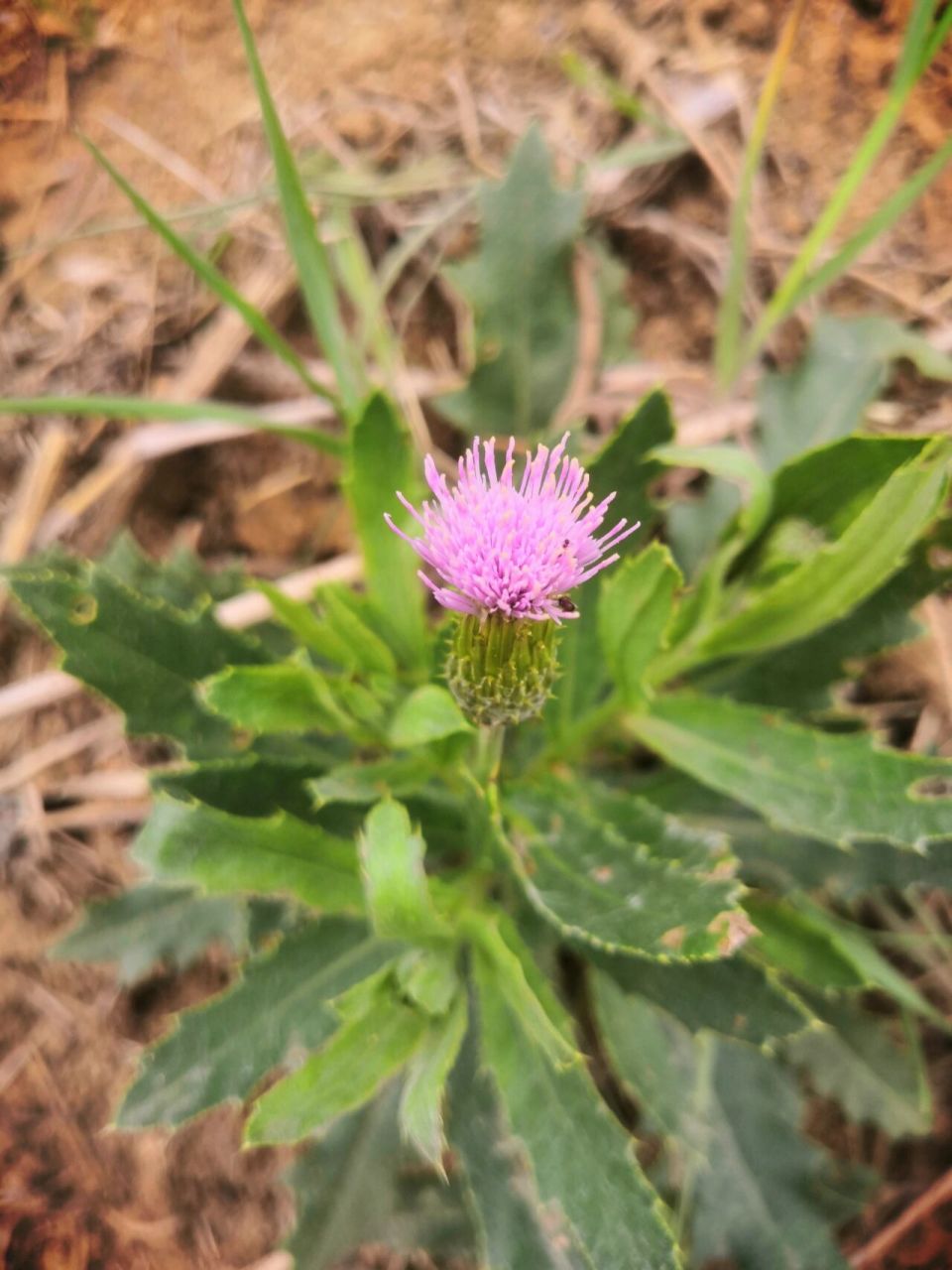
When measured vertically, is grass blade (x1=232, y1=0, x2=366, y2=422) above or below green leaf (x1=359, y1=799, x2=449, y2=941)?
above

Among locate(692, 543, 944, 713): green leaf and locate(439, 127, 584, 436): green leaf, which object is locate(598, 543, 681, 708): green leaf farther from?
locate(439, 127, 584, 436): green leaf

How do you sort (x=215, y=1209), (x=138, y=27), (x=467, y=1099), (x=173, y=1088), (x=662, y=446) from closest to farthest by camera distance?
(x=173, y=1088) < (x=662, y=446) < (x=467, y=1099) < (x=215, y=1209) < (x=138, y=27)

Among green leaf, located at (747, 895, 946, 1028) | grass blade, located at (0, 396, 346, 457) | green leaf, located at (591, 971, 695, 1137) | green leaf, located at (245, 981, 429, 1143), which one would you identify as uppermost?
grass blade, located at (0, 396, 346, 457)

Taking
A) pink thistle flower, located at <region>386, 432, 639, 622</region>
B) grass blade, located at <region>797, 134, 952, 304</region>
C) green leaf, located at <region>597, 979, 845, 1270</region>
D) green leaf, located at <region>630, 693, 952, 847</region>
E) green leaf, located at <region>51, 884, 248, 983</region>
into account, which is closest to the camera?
pink thistle flower, located at <region>386, 432, 639, 622</region>

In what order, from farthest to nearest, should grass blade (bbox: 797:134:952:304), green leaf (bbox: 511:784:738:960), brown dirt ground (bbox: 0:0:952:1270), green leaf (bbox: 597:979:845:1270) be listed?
brown dirt ground (bbox: 0:0:952:1270) < green leaf (bbox: 597:979:845:1270) < grass blade (bbox: 797:134:952:304) < green leaf (bbox: 511:784:738:960)

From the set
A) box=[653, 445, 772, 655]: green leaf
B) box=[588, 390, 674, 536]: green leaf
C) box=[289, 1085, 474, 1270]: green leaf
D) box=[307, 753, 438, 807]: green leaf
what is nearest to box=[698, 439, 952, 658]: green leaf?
box=[653, 445, 772, 655]: green leaf

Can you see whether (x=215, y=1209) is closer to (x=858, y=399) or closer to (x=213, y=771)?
(x=213, y=771)

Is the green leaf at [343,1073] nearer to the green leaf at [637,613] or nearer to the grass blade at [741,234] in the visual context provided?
the green leaf at [637,613]

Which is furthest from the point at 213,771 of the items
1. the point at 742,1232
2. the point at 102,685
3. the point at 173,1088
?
the point at 742,1232
